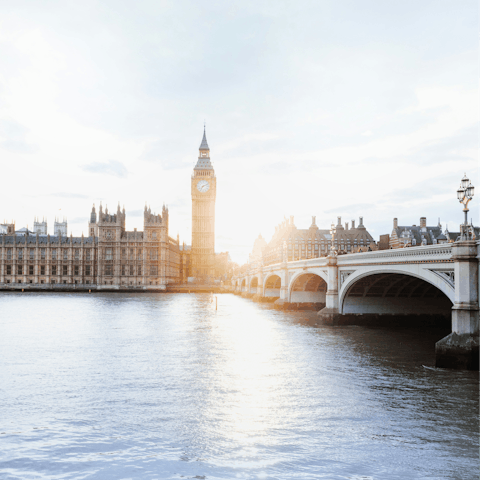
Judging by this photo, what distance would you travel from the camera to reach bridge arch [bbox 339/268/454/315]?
36594 mm

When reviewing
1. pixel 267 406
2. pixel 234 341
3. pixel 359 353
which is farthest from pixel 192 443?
pixel 234 341

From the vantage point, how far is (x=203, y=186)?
167250 mm

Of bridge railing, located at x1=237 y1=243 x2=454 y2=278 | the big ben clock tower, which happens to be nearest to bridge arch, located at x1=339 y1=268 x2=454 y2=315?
bridge railing, located at x1=237 y1=243 x2=454 y2=278

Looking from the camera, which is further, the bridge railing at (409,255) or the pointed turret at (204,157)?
the pointed turret at (204,157)

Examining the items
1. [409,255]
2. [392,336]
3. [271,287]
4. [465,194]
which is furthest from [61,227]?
[465,194]

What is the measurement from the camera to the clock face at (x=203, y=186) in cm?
16680

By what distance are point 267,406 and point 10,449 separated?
24.8 feet

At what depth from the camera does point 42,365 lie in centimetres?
2183

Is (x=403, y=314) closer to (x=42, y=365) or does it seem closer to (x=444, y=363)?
(x=444, y=363)

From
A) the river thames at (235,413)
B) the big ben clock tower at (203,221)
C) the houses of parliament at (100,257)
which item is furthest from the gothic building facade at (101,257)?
the river thames at (235,413)

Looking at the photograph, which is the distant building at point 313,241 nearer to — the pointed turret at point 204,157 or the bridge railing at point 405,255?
the pointed turret at point 204,157

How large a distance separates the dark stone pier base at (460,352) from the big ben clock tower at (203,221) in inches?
5411

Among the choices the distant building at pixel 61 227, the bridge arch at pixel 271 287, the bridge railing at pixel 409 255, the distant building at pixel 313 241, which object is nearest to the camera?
the bridge railing at pixel 409 255

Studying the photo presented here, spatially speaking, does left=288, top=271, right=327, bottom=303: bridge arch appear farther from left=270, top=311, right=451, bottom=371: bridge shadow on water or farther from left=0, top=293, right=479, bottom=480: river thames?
left=0, top=293, right=479, bottom=480: river thames
